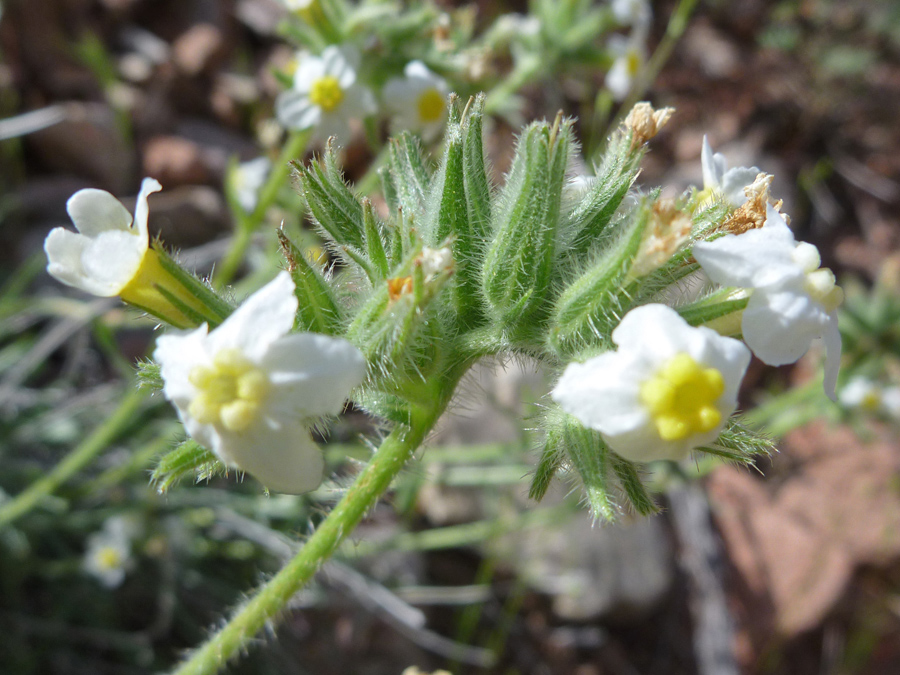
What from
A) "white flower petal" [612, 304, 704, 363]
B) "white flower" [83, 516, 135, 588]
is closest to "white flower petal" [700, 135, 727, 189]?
"white flower petal" [612, 304, 704, 363]

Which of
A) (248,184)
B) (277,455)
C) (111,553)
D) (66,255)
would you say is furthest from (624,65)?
(111,553)

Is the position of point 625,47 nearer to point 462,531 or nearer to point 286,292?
point 462,531

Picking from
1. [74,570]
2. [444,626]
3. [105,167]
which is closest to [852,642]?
[444,626]

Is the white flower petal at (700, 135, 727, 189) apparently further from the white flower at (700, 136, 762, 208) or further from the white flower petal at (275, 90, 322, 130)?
the white flower petal at (275, 90, 322, 130)

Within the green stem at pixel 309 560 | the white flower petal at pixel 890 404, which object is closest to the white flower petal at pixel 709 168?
the green stem at pixel 309 560

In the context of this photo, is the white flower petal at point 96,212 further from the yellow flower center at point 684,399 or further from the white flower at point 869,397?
the white flower at point 869,397

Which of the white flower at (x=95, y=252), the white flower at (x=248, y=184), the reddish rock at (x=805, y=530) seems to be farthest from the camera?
the reddish rock at (x=805, y=530)

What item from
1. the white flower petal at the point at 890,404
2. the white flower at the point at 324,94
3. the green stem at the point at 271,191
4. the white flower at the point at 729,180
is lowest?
the white flower petal at the point at 890,404

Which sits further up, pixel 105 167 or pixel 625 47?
pixel 625 47
